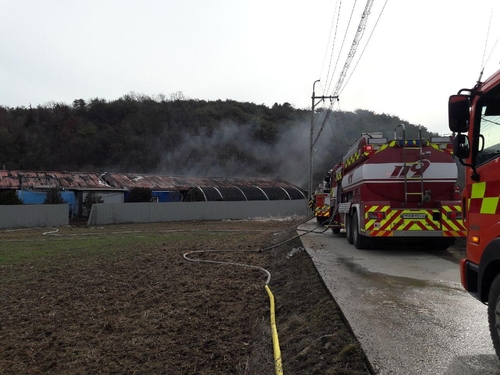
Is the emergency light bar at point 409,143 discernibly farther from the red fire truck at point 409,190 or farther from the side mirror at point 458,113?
the side mirror at point 458,113

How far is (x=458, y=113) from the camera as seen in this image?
12.3 feet

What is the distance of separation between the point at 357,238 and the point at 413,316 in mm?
5674

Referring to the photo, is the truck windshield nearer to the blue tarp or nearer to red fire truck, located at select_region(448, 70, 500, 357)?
red fire truck, located at select_region(448, 70, 500, 357)

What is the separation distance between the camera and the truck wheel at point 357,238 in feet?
32.7

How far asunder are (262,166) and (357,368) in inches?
2394

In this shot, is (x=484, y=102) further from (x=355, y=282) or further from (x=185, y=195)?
(x=185, y=195)

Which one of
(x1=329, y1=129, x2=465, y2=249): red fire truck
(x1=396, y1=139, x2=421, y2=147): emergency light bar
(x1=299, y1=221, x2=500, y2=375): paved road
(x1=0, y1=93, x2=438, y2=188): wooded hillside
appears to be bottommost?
(x1=299, y1=221, x2=500, y2=375): paved road

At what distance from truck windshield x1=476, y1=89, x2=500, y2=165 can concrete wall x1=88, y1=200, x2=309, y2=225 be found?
2803 centimetres

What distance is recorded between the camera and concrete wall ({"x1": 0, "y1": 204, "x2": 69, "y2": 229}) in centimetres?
→ 2609

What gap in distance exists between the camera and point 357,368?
10.9 ft

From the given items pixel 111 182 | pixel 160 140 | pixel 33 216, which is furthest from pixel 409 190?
pixel 160 140

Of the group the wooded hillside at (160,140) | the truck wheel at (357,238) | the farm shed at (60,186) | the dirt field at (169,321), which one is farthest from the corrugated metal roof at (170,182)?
the truck wheel at (357,238)

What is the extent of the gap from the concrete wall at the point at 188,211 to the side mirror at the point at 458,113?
92.0ft

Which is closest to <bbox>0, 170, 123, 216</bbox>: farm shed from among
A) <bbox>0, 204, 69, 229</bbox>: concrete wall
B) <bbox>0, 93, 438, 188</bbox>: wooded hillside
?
<bbox>0, 204, 69, 229</bbox>: concrete wall
